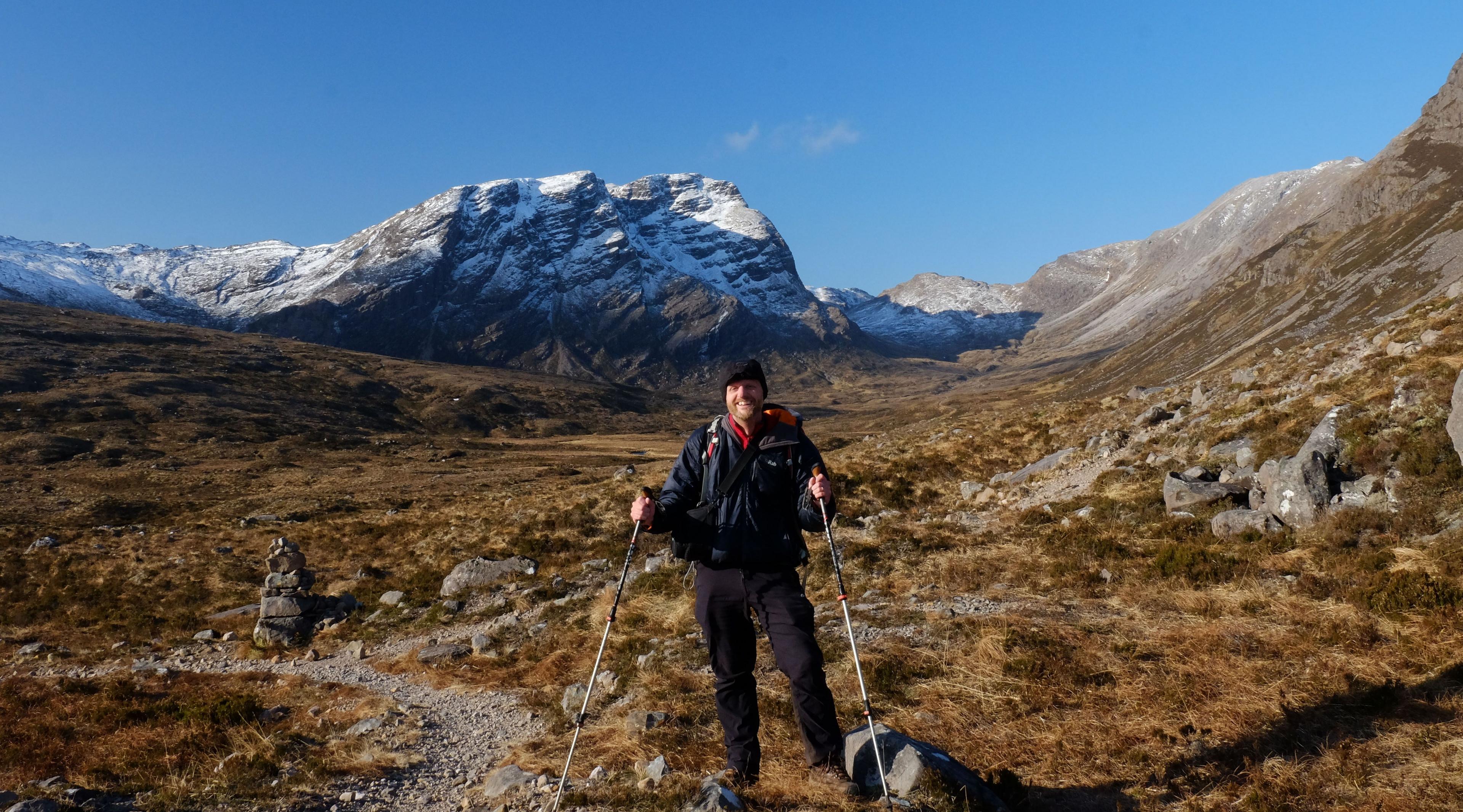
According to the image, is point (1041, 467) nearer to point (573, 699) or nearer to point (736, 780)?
point (573, 699)

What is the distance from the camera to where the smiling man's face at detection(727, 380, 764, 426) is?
6883 millimetres

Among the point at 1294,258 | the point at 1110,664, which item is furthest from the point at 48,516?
the point at 1294,258

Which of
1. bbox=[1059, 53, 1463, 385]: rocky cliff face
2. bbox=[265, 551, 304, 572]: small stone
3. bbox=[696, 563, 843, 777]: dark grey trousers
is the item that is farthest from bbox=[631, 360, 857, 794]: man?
bbox=[1059, 53, 1463, 385]: rocky cliff face

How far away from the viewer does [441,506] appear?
3938 centimetres

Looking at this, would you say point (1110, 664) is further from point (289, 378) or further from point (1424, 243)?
point (1424, 243)

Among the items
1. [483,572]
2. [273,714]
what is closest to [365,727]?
[273,714]

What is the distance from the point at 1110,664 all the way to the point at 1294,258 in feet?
747

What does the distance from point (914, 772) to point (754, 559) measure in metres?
2.27

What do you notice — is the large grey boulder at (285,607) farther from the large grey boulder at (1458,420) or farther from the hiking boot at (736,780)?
the large grey boulder at (1458,420)

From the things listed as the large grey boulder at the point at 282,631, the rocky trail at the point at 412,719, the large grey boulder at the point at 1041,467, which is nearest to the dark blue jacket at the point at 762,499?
the rocky trail at the point at 412,719

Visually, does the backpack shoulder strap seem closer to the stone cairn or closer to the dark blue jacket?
the dark blue jacket

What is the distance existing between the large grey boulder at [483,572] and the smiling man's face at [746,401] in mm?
15495

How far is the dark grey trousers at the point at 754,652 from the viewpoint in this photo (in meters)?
6.49

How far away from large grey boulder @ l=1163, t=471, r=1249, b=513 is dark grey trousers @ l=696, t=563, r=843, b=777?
1162 centimetres
